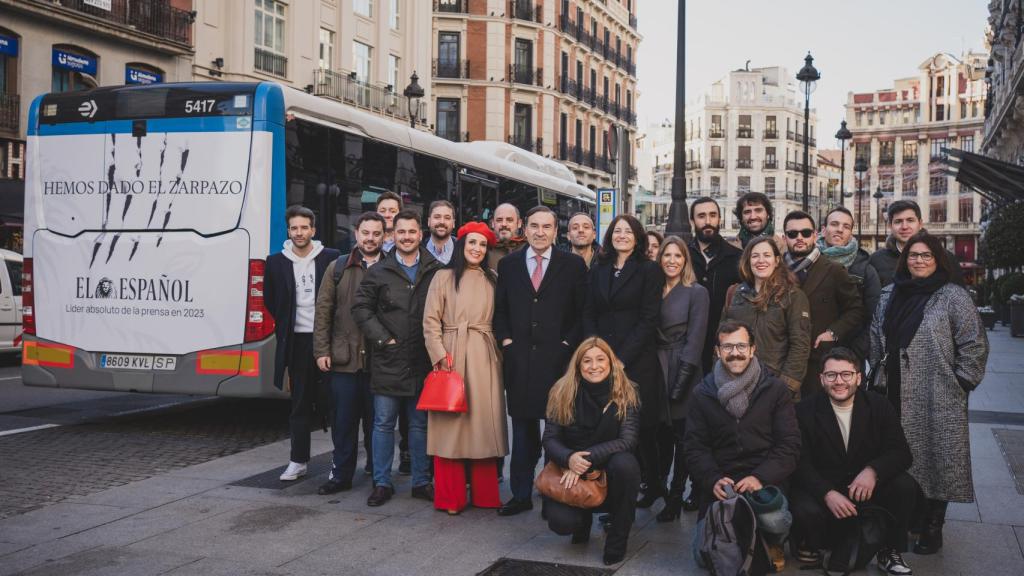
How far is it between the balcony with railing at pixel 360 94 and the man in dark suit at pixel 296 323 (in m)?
23.8

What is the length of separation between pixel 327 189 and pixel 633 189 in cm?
5323

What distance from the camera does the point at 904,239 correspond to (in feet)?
21.5

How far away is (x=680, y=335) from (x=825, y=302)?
0.91 metres

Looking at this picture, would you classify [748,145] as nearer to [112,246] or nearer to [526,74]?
[526,74]

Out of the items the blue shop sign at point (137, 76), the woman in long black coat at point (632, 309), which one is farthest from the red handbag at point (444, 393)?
the blue shop sign at point (137, 76)

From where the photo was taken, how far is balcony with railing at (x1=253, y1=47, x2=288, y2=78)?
95.8 ft

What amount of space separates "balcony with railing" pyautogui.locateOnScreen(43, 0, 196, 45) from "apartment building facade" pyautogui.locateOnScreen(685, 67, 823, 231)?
266 ft

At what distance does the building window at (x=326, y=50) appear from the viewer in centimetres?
3247

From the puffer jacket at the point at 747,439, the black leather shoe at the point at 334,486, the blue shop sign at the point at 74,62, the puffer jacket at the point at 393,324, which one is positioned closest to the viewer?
the puffer jacket at the point at 747,439

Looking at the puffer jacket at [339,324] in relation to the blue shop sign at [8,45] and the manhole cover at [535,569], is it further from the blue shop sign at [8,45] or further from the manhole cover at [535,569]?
the blue shop sign at [8,45]

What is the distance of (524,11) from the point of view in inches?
1998

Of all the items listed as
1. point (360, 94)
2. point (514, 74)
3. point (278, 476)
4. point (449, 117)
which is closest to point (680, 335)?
point (278, 476)

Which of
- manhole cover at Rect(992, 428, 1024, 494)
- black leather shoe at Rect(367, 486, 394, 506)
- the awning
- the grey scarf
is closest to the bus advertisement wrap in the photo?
black leather shoe at Rect(367, 486, 394, 506)

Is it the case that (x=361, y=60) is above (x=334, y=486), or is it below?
above
